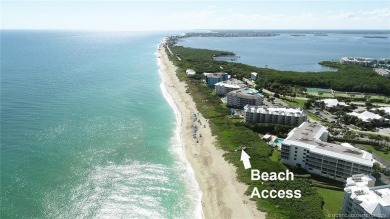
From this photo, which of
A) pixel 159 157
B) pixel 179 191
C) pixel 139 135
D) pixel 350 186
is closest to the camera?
pixel 350 186

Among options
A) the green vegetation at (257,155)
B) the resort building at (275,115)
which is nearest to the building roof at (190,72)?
the green vegetation at (257,155)

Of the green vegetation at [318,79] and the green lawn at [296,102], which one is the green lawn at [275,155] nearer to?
the green lawn at [296,102]

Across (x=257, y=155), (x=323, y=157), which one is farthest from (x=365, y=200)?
(x=257, y=155)

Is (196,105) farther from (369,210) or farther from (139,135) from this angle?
(369,210)

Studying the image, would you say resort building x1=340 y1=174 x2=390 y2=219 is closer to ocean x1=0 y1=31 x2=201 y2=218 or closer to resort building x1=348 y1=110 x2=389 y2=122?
ocean x1=0 y1=31 x2=201 y2=218

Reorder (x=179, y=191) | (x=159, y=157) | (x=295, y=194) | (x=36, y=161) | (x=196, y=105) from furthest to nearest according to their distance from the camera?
(x=196, y=105), (x=159, y=157), (x=36, y=161), (x=179, y=191), (x=295, y=194)

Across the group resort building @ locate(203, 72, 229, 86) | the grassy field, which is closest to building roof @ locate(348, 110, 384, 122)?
the grassy field

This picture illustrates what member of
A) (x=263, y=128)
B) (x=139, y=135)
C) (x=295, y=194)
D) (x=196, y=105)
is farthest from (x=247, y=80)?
(x=295, y=194)

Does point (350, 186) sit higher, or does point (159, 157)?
point (350, 186)
